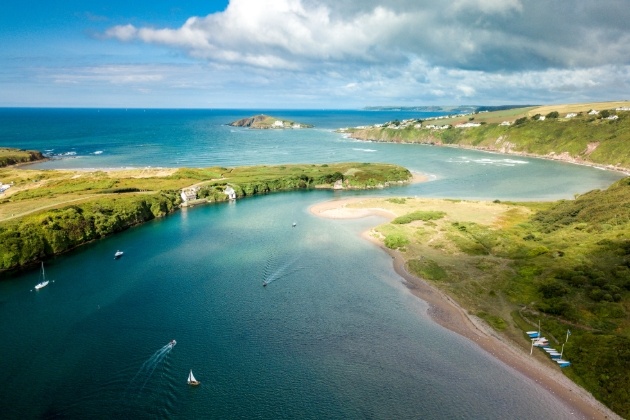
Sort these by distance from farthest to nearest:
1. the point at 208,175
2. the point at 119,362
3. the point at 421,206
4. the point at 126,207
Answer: the point at 208,175
the point at 421,206
the point at 126,207
the point at 119,362

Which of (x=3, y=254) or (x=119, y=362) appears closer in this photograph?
(x=119, y=362)

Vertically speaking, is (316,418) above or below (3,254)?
below

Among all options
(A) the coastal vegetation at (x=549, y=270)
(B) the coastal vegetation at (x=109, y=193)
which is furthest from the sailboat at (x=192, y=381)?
(B) the coastal vegetation at (x=109, y=193)

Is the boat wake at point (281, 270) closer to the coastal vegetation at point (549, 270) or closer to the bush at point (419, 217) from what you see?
the coastal vegetation at point (549, 270)

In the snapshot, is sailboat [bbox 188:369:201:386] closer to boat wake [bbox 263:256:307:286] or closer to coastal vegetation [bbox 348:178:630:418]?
boat wake [bbox 263:256:307:286]

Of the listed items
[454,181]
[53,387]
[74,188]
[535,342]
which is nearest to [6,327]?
[53,387]

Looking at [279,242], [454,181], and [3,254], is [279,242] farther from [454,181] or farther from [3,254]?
[454,181]

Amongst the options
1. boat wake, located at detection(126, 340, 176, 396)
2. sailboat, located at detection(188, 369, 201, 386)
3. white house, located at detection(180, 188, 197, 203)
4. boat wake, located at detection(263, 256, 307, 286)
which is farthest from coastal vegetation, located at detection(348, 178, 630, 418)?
white house, located at detection(180, 188, 197, 203)
